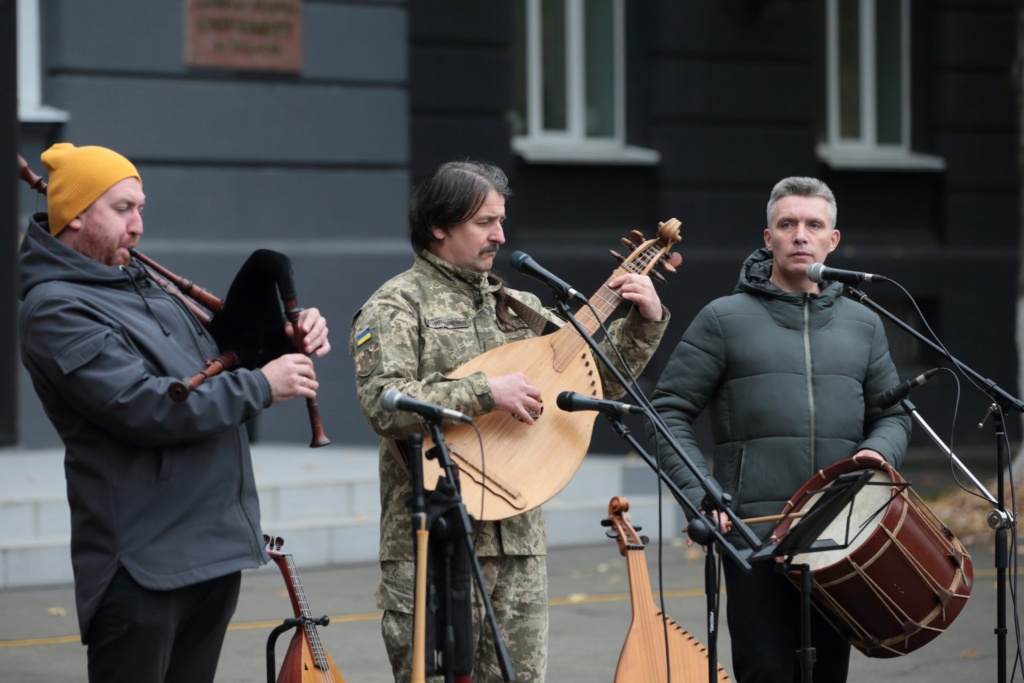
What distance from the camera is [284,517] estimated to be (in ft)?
28.2

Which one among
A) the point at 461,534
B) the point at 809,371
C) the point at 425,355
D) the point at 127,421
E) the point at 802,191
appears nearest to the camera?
the point at 127,421

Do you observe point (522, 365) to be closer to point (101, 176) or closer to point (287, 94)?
point (101, 176)

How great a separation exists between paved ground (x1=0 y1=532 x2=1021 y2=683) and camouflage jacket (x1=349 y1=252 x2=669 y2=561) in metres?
2.22

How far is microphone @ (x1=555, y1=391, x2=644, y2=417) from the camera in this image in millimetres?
3760

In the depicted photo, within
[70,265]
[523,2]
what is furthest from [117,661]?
[523,2]

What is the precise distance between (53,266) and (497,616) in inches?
58.2

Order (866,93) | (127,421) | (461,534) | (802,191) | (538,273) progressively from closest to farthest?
(127,421) → (461,534) → (538,273) → (802,191) → (866,93)

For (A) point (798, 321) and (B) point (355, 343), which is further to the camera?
(A) point (798, 321)

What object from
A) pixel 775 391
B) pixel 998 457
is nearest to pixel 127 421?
pixel 775 391

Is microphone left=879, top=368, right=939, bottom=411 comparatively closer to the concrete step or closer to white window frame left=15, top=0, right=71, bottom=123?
the concrete step

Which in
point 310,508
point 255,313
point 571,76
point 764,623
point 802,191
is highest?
point 571,76

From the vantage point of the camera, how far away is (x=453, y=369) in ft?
13.2

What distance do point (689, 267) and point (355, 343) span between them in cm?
887

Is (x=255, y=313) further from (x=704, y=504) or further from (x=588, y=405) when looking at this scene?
(x=704, y=504)
